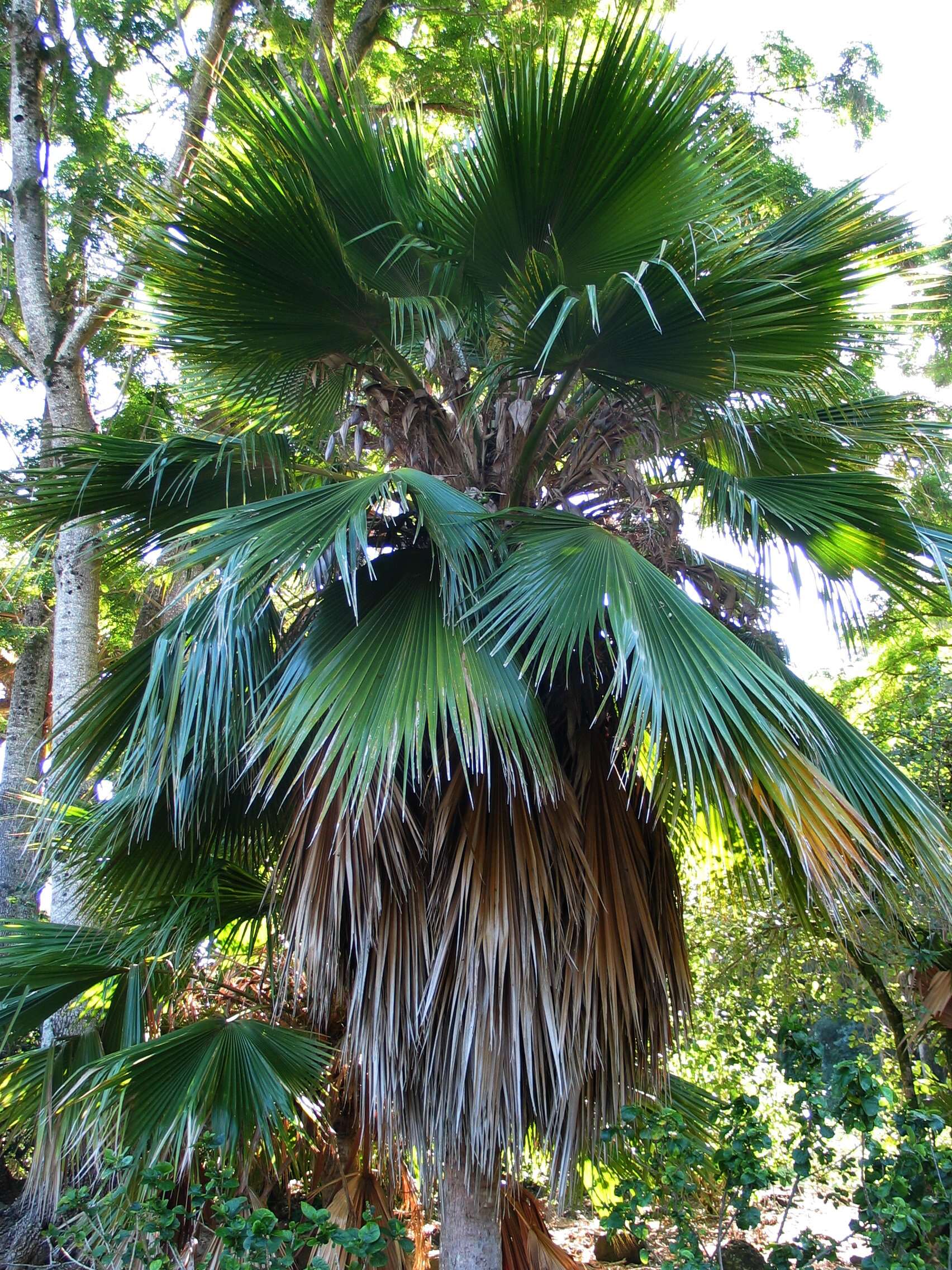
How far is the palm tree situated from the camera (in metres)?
2.54

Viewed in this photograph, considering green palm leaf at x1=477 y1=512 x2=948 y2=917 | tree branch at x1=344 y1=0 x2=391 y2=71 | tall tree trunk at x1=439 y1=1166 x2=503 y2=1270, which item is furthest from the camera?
tree branch at x1=344 y1=0 x2=391 y2=71

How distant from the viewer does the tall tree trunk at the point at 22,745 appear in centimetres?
573

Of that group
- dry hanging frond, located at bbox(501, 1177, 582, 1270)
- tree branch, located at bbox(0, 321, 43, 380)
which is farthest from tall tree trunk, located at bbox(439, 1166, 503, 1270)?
tree branch, located at bbox(0, 321, 43, 380)

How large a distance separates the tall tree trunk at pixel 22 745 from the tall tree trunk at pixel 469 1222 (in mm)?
3119

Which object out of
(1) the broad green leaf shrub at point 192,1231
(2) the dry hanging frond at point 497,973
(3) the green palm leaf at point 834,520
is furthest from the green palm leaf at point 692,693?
(1) the broad green leaf shrub at point 192,1231

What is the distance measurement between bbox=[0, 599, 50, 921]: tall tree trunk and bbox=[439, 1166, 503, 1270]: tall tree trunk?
312cm

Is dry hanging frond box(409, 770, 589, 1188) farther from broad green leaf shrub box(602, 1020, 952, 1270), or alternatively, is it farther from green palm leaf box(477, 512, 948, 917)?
green palm leaf box(477, 512, 948, 917)

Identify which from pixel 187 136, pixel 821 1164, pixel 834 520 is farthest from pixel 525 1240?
pixel 187 136

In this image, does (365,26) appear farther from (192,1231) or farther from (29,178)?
(192,1231)

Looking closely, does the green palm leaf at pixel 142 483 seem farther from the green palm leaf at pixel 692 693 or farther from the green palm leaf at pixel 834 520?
the green palm leaf at pixel 834 520

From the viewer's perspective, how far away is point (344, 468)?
3.83 metres

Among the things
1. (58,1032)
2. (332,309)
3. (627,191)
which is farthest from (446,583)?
(58,1032)

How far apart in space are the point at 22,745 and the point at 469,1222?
465 cm

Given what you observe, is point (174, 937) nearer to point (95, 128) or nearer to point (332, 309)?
point (332, 309)
